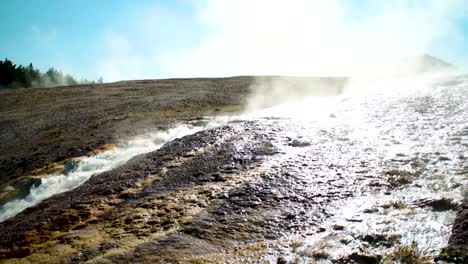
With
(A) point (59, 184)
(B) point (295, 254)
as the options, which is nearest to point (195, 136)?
(A) point (59, 184)

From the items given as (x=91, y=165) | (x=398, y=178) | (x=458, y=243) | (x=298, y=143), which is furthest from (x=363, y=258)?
(x=91, y=165)

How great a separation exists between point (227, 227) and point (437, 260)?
3.79 m

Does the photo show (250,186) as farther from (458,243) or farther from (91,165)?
(91,165)

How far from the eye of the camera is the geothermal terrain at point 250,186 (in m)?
6.76

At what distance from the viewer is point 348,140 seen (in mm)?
12172

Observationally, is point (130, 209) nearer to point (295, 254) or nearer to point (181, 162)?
point (181, 162)

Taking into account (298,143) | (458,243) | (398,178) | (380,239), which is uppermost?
(298,143)

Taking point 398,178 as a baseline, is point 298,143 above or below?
above

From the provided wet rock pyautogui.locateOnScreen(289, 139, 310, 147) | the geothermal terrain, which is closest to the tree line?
the geothermal terrain

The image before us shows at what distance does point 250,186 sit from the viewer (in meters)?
9.45

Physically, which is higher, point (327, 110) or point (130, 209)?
point (327, 110)

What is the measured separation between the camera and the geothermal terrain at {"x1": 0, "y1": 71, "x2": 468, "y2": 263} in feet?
22.2

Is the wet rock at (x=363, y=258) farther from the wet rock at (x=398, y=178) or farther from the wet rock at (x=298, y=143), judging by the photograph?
the wet rock at (x=298, y=143)

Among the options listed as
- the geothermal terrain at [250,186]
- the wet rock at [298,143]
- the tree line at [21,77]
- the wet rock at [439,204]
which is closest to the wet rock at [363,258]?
the geothermal terrain at [250,186]
